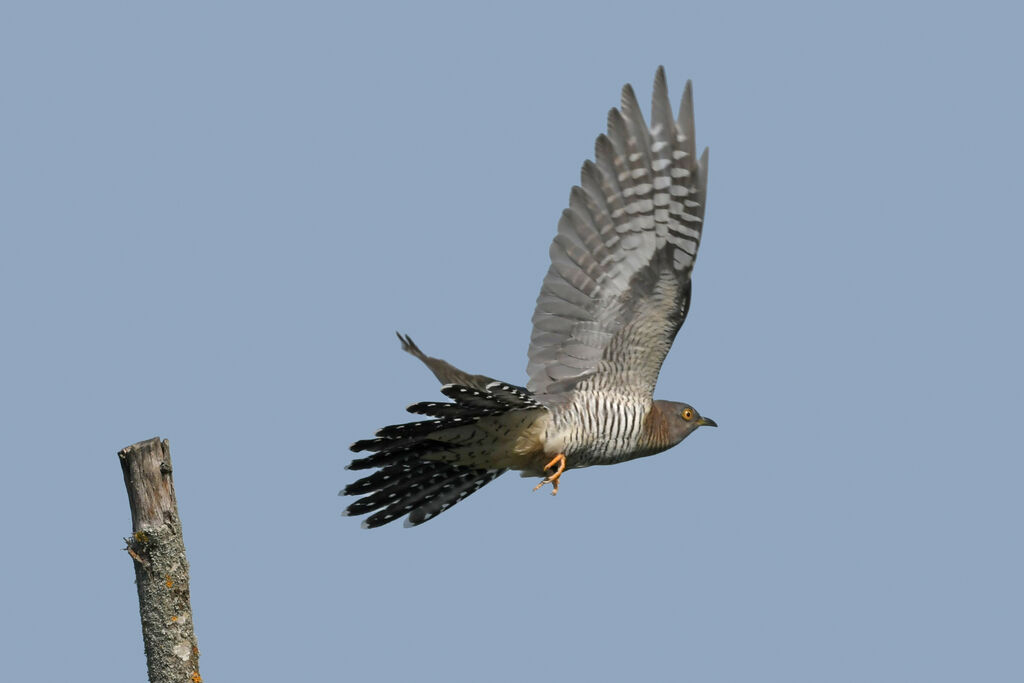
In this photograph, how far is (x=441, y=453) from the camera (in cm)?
786

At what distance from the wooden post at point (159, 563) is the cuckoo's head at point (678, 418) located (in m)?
3.22

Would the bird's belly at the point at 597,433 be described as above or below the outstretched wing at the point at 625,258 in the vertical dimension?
below

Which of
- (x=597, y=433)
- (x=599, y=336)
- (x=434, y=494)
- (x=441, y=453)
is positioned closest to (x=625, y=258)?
(x=599, y=336)

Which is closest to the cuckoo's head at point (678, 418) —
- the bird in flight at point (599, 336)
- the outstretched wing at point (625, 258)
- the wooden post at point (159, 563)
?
the bird in flight at point (599, 336)

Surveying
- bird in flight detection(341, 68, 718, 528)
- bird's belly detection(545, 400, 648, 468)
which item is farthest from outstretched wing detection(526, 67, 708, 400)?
bird's belly detection(545, 400, 648, 468)

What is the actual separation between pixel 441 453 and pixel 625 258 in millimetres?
1621

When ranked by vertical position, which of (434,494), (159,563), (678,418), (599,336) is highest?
(599,336)

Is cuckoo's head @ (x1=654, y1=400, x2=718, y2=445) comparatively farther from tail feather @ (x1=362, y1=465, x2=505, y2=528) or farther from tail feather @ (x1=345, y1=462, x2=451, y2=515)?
tail feather @ (x1=345, y1=462, x2=451, y2=515)

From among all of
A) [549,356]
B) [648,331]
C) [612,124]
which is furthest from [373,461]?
[612,124]

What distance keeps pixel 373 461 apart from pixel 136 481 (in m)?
1.61

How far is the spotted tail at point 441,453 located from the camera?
722cm

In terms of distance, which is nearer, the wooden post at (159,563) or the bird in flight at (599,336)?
the wooden post at (159,563)

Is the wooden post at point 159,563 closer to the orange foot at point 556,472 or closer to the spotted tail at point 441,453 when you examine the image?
the spotted tail at point 441,453

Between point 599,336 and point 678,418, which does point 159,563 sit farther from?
point 678,418
